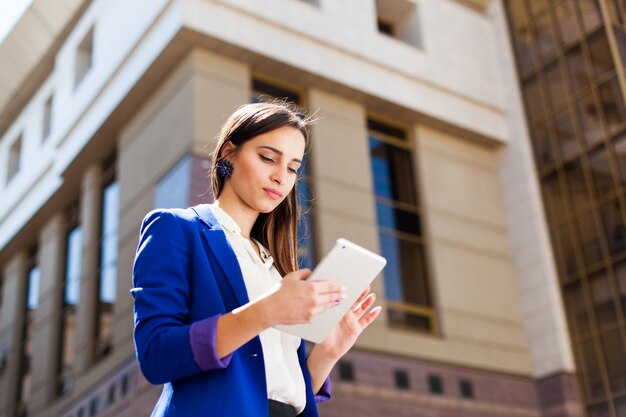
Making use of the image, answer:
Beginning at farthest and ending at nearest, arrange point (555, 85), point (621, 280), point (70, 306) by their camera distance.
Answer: point (555, 85) < point (70, 306) < point (621, 280)

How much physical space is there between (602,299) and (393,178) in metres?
4.48

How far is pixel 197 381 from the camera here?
1.88 m

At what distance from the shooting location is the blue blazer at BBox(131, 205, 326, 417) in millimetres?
1834

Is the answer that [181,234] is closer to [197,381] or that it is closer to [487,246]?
[197,381]

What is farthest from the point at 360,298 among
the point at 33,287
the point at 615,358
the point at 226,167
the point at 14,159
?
the point at 14,159

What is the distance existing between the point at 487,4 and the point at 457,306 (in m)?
7.51

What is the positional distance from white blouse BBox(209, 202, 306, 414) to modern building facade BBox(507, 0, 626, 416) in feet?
46.5

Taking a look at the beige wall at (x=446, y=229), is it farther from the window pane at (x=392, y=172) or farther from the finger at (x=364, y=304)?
the finger at (x=364, y=304)

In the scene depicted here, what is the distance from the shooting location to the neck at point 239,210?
2256 millimetres

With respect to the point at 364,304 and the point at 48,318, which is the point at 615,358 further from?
the point at 364,304

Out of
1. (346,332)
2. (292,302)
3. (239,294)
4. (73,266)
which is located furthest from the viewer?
(73,266)

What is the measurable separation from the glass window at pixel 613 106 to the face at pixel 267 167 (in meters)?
15.1

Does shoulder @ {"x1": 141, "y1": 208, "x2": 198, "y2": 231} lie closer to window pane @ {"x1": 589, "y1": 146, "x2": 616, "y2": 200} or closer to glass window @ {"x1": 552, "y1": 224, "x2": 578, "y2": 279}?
window pane @ {"x1": 589, "y1": 146, "x2": 616, "y2": 200}

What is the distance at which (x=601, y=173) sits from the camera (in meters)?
16.2
